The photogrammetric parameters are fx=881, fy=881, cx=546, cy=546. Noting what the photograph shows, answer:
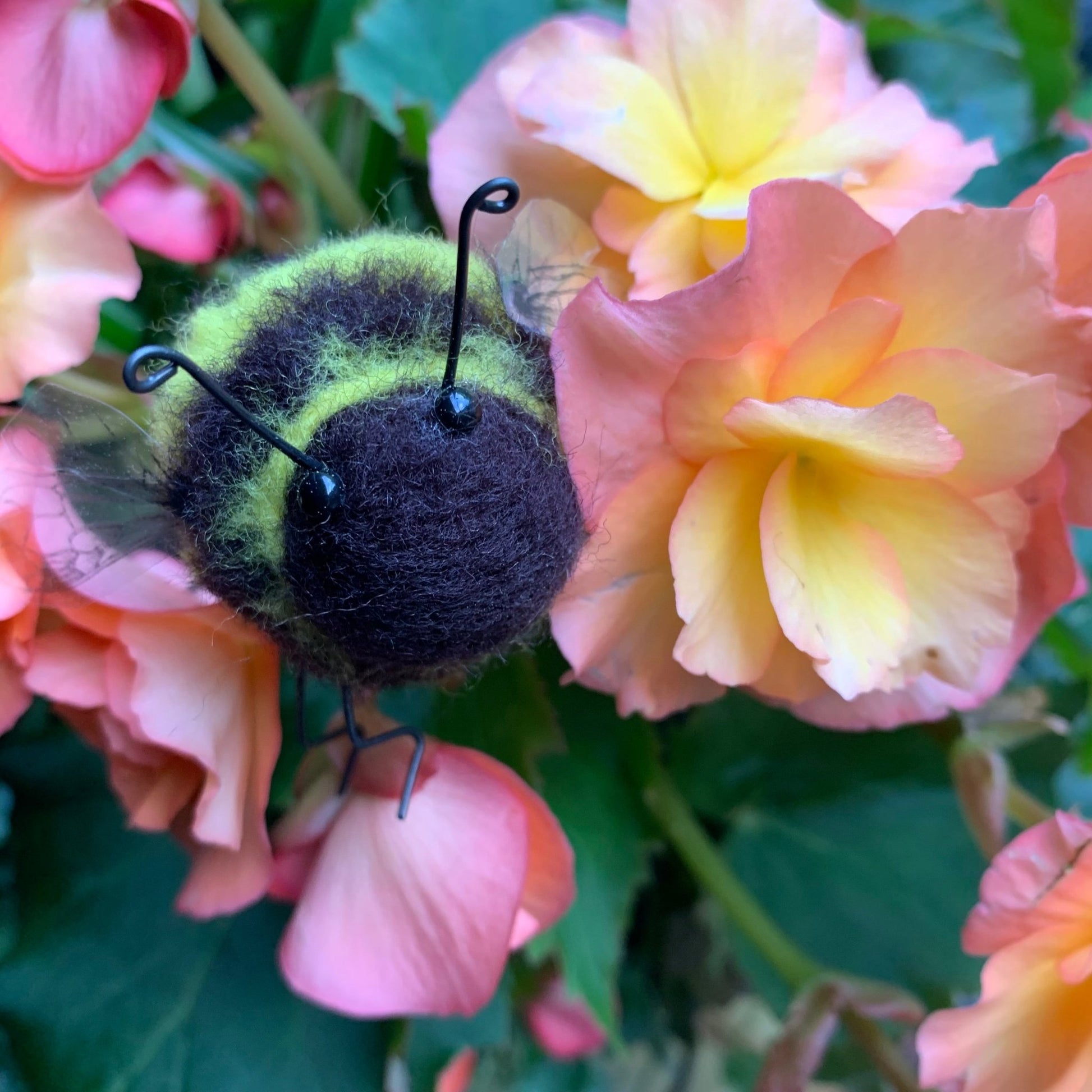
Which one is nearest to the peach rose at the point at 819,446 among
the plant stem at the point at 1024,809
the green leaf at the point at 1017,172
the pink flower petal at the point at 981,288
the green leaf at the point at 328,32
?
the pink flower petal at the point at 981,288

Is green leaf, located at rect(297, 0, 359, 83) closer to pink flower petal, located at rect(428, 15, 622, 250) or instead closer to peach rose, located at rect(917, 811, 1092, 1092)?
pink flower petal, located at rect(428, 15, 622, 250)

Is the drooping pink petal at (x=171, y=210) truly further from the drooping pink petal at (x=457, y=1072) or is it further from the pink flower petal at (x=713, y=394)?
the drooping pink petal at (x=457, y=1072)

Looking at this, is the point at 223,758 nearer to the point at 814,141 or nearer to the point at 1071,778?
the point at 814,141

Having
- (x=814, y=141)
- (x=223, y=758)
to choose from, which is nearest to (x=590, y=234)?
(x=814, y=141)

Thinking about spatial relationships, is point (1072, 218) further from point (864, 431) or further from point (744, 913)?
point (744, 913)

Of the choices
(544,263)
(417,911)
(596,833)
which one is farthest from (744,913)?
(544,263)

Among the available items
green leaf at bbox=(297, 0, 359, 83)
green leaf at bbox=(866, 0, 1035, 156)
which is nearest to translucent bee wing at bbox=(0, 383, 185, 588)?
green leaf at bbox=(297, 0, 359, 83)
